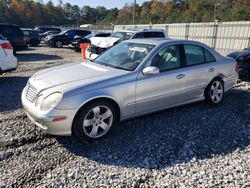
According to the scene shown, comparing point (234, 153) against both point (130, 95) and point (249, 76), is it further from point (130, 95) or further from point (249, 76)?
point (249, 76)

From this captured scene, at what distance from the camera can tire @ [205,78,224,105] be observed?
5.14 metres

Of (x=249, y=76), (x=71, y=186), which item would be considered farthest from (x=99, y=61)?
(x=249, y=76)

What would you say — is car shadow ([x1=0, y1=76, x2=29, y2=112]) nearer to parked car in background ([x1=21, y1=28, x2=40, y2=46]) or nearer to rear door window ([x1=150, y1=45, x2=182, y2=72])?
rear door window ([x1=150, y1=45, x2=182, y2=72])

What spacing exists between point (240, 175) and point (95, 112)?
7.02 feet

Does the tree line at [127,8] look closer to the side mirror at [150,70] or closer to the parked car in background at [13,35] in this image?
the parked car in background at [13,35]

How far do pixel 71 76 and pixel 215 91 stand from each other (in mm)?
3205

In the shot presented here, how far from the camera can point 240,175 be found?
9.84 ft

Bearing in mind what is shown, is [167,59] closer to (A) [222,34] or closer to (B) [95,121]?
(B) [95,121]

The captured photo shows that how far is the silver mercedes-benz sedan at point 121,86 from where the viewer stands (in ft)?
11.2

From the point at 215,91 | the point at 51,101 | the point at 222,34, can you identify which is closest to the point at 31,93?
the point at 51,101

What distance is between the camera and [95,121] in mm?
3689

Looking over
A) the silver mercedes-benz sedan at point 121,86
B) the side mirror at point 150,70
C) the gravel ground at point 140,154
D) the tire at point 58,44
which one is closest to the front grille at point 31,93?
the silver mercedes-benz sedan at point 121,86

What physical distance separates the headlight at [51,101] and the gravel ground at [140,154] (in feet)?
2.05

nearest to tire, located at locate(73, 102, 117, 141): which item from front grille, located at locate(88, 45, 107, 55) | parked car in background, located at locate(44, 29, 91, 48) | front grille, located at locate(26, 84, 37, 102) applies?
front grille, located at locate(26, 84, 37, 102)
